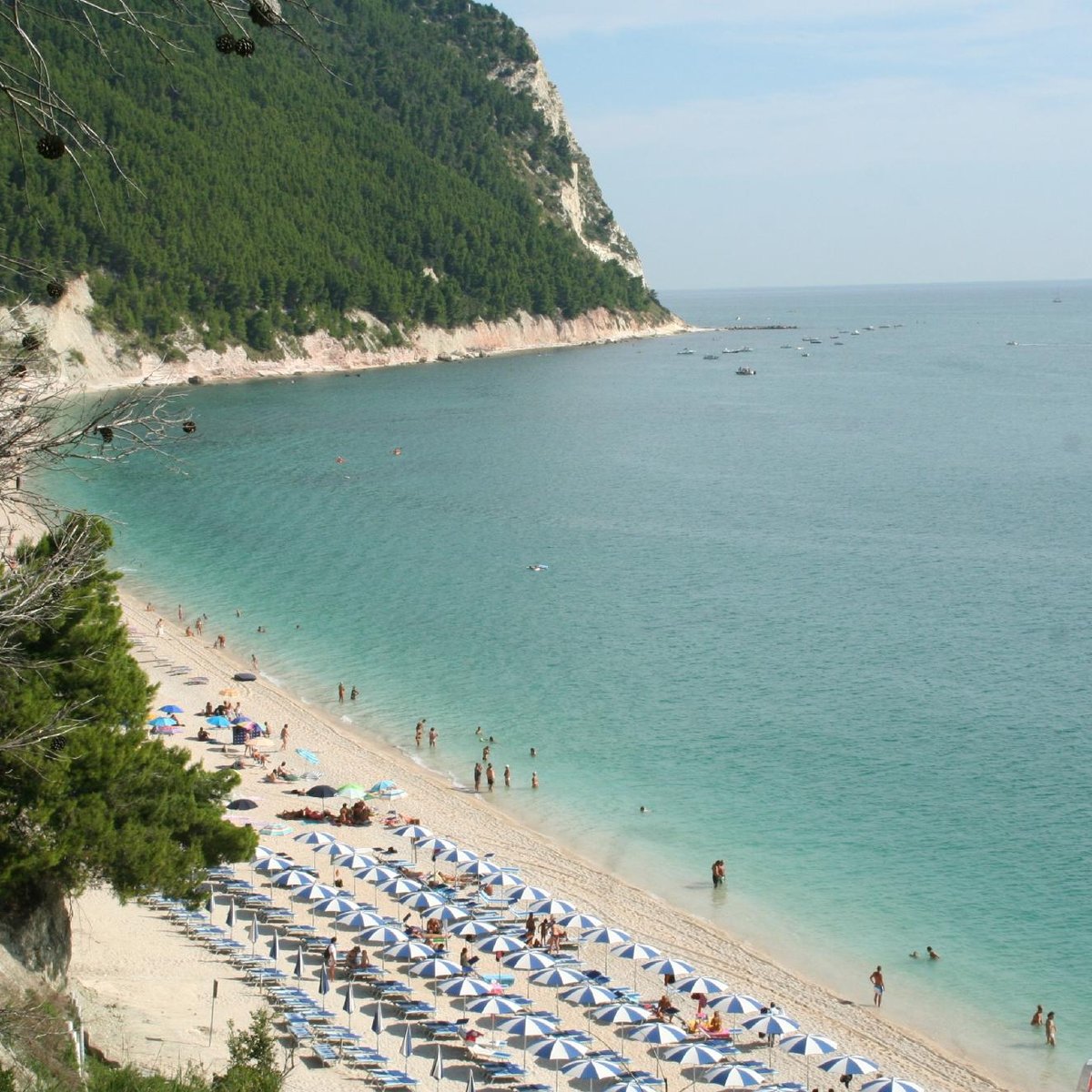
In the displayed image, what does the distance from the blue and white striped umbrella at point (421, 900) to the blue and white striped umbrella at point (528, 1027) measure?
513cm

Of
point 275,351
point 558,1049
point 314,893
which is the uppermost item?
point 275,351

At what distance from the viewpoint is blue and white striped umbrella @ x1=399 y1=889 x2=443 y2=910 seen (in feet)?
92.9

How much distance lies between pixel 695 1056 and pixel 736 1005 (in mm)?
2181

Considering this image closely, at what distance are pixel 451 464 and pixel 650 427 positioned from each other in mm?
26227

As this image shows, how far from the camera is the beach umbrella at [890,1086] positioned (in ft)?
72.5

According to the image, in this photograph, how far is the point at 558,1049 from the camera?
22.5 m

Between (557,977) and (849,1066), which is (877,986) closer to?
(849,1066)

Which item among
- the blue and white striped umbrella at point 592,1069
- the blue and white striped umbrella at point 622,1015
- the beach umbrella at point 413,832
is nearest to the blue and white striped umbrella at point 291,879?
the beach umbrella at point 413,832

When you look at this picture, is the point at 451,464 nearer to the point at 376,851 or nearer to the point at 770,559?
the point at 770,559

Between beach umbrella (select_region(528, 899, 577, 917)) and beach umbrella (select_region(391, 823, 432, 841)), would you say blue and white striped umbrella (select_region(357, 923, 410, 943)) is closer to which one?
beach umbrella (select_region(528, 899, 577, 917))

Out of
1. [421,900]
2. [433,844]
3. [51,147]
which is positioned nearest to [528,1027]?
[421,900]

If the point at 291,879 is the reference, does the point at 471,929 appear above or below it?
below

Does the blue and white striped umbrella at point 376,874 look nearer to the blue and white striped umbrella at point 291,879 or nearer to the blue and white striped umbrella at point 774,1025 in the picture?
the blue and white striped umbrella at point 291,879

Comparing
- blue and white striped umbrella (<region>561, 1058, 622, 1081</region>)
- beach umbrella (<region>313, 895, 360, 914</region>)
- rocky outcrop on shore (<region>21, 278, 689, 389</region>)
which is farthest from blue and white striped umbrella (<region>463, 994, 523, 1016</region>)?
rocky outcrop on shore (<region>21, 278, 689, 389</region>)
